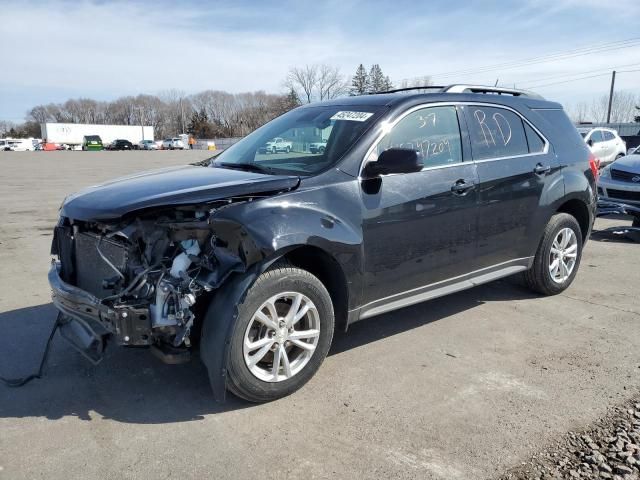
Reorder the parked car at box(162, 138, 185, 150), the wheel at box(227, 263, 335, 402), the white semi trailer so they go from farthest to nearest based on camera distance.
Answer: the white semi trailer
the parked car at box(162, 138, 185, 150)
the wheel at box(227, 263, 335, 402)

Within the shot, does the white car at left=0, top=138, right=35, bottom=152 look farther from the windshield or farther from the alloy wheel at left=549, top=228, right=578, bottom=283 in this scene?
the alloy wheel at left=549, top=228, right=578, bottom=283

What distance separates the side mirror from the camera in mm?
3547

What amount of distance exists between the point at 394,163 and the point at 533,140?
2102 mm

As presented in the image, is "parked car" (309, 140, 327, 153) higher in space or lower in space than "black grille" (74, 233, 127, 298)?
higher

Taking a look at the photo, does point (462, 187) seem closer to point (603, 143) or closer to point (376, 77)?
point (603, 143)

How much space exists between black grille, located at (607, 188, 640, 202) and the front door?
6.06 m

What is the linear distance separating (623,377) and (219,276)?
2832mm

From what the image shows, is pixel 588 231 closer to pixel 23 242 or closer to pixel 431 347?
pixel 431 347

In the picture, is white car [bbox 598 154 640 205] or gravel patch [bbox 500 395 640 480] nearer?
gravel patch [bbox 500 395 640 480]

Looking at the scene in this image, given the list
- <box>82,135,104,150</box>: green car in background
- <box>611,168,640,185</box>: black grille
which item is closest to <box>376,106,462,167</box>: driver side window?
<box>611,168,640,185</box>: black grille

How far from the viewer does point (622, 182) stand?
9164mm

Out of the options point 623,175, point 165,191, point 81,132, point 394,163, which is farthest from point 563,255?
point 81,132

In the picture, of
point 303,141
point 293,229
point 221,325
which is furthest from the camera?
point 303,141

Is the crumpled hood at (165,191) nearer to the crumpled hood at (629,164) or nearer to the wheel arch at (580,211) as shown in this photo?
the wheel arch at (580,211)
